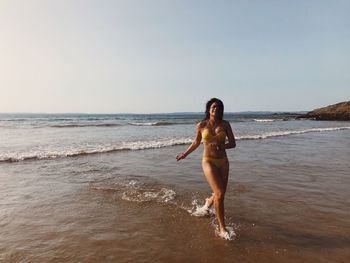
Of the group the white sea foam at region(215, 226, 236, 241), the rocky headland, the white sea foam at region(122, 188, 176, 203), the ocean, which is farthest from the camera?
the rocky headland

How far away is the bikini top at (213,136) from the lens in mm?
5133

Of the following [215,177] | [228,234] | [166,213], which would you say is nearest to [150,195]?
[166,213]

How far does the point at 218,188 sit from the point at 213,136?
0.82m

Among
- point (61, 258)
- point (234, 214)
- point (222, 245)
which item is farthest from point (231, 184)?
point (61, 258)

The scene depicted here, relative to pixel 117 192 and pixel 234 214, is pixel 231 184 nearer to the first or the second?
pixel 234 214

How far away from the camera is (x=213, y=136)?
5.16 m

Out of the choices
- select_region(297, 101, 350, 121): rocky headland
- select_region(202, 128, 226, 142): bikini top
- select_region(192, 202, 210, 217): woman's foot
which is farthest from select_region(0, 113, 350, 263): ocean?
select_region(297, 101, 350, 121): rocky headland

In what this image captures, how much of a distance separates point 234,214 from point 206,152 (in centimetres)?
154

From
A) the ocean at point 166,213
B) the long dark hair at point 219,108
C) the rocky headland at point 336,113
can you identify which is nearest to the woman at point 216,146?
the long dark hair at point 219,108

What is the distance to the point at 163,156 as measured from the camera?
13.4m

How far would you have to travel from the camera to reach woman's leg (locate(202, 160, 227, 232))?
4.98 metres

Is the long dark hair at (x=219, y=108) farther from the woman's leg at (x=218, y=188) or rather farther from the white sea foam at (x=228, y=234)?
the white sea foam at (x=228, y=234)

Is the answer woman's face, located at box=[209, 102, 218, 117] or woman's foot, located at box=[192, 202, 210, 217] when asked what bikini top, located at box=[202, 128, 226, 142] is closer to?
woman's face, located at box=[209, 102, 218, 117]

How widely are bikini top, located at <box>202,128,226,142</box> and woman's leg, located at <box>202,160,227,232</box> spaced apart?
0.37 metres
